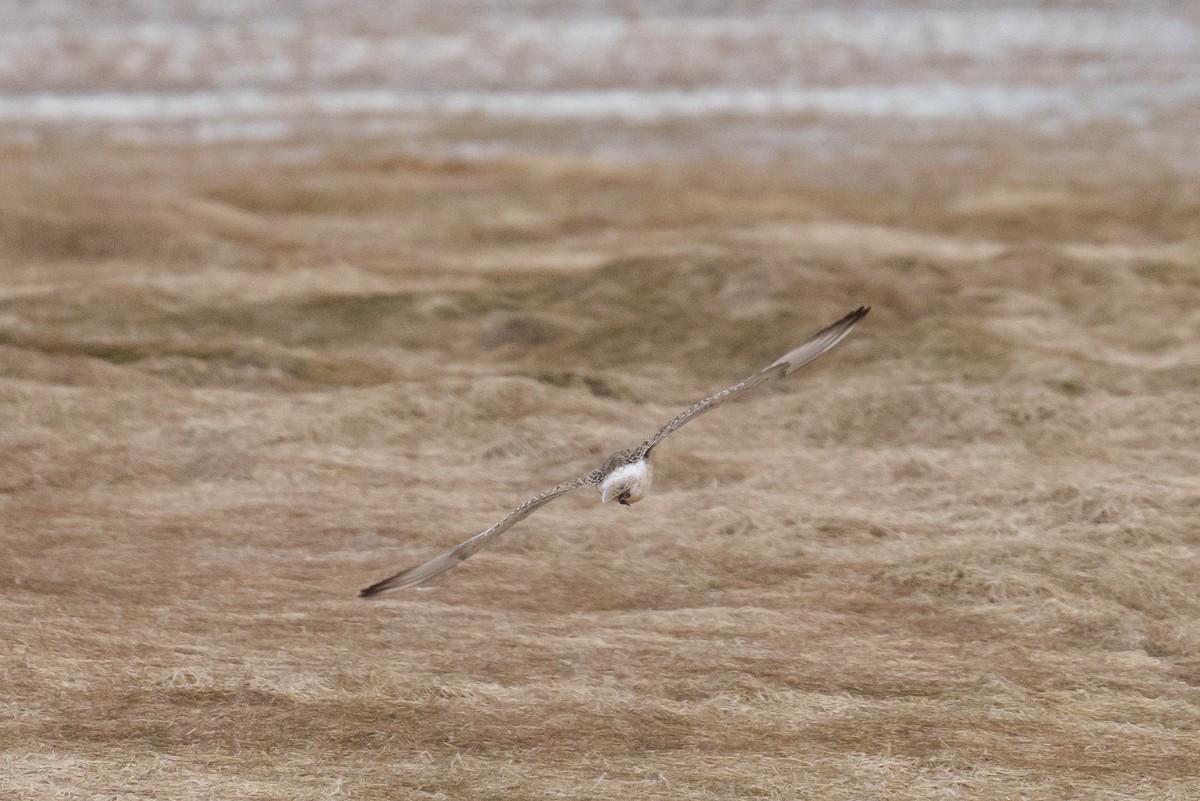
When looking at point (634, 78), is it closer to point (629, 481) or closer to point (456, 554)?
point (629, 481)

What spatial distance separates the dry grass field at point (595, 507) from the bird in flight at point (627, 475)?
124cm

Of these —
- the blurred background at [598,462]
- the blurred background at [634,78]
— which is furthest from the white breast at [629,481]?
the blurred background at [634,78]

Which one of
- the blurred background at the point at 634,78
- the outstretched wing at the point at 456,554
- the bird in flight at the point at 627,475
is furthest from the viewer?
the blurred background at the point at 634,78

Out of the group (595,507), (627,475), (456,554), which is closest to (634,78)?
(595,507)

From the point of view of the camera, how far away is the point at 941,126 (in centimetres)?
2648

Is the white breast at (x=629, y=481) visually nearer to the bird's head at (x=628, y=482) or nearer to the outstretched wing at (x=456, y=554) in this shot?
the bird's head at (x=628, y=482)

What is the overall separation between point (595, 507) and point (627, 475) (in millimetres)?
3083

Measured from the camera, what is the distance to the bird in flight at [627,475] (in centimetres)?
729

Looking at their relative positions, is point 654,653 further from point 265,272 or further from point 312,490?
point 265,272

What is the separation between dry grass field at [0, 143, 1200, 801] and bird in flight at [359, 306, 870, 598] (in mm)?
1243

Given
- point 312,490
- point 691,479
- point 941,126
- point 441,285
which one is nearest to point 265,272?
point 441,285

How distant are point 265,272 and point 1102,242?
10884 millimetres

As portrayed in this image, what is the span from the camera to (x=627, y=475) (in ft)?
27.6

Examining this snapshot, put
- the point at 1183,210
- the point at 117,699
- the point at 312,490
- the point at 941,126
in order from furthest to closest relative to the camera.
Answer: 1. the point at 941,126
2. the point at 1183,210
3. the point at 312,490
4. the point at 117,699
